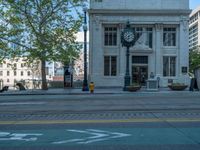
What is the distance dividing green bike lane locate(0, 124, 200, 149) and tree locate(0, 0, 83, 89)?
33222mm

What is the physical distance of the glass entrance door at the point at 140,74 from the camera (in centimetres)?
5345

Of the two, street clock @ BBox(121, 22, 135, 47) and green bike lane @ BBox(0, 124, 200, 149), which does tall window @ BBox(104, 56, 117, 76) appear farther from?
green bike lane @ BBox(0, 124, 200, 149)

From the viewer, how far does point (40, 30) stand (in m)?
43.8

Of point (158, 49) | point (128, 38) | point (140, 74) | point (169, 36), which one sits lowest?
point (140, 74)

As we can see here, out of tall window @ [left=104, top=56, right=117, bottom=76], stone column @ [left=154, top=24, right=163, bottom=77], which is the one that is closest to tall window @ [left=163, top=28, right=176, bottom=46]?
stone column @ [left=154, top=24, right=163, bottom=77]

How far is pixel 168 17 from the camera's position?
173 ft

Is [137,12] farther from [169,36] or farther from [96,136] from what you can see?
[96,136]

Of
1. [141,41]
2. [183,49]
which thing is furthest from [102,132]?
[183,49]

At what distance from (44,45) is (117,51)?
12769mm

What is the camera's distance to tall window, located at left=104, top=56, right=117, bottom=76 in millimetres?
53406

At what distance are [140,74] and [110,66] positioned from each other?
3.95 meters

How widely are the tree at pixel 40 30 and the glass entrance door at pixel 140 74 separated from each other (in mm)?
10907

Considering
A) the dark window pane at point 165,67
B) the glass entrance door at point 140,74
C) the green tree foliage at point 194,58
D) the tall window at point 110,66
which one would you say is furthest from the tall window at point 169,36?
the green tree foliage at point 194,58

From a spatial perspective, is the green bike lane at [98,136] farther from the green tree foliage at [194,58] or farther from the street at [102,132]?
the green tree foliage at [194,58]
